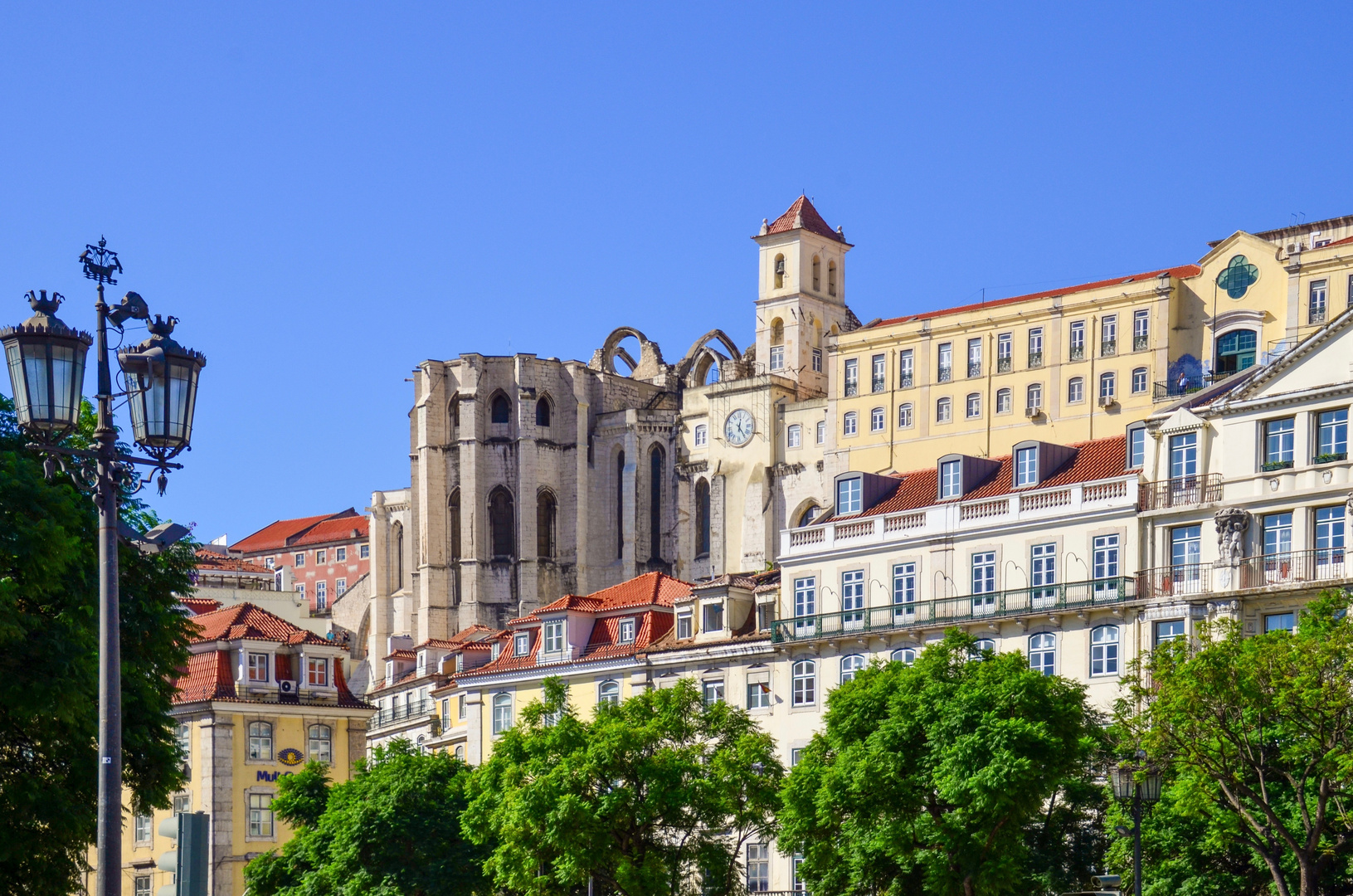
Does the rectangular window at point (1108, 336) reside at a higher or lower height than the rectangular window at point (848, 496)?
higher

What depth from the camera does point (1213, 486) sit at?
6438cm

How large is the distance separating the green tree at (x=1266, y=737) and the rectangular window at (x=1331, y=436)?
12039 mm

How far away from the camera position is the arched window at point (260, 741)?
269 feet

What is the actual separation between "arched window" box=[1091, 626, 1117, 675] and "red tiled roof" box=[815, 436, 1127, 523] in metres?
4.58

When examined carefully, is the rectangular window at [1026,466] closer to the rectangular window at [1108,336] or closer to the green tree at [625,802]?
the green tree at [625,802]

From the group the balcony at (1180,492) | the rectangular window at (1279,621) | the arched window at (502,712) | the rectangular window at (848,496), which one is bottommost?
the arched window at (502,712)

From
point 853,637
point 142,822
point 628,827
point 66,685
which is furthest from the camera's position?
point 142,822

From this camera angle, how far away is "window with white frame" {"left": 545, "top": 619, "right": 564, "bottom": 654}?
8138 centimetres

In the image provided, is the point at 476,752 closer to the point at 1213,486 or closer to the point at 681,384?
the point at 1213,486

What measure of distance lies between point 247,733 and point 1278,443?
37286 mm

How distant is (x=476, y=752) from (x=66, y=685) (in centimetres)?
5122

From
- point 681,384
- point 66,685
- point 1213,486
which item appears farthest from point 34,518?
point 681,384

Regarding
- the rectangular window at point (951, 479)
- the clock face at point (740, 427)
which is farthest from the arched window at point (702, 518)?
the rectangular window at point (951, 479)

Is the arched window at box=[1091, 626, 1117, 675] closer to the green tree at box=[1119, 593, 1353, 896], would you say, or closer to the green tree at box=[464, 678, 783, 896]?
the green tree at box=[464, 678, 783, 896]
